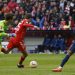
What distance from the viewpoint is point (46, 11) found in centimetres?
3409

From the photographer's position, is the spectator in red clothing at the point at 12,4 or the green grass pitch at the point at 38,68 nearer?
the green grass pitch at the point at 38,68

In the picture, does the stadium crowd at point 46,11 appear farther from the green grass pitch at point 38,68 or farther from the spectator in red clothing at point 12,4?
the green grass pitch at point 38,68

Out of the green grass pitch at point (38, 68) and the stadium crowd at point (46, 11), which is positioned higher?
the green grass pitch at point (38, 68)

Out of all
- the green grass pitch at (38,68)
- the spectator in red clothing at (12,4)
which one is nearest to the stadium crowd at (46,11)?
the spectator in red clothing at (12,4)

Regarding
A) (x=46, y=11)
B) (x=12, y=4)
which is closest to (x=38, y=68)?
(x=46, y=11)

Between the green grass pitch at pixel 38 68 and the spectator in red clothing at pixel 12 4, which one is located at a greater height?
the green grass pitch at pixel 38 68

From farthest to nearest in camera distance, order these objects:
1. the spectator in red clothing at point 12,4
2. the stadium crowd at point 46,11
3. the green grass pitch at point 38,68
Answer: the spectator in red clothing at point 12,4 < the stadium crowd at point 46,11 < the green grass pitch at point 38,68

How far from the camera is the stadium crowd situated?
32.5 metres

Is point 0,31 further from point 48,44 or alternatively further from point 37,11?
point 37,11

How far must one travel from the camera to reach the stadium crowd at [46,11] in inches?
1281

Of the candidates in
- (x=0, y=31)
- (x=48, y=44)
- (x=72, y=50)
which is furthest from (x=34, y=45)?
(x=72, y=50)

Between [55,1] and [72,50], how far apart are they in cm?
1930

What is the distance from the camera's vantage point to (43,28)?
31984 millimetres

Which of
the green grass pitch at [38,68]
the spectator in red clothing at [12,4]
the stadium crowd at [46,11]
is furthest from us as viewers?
the spectator in red clothing at [12,4]
